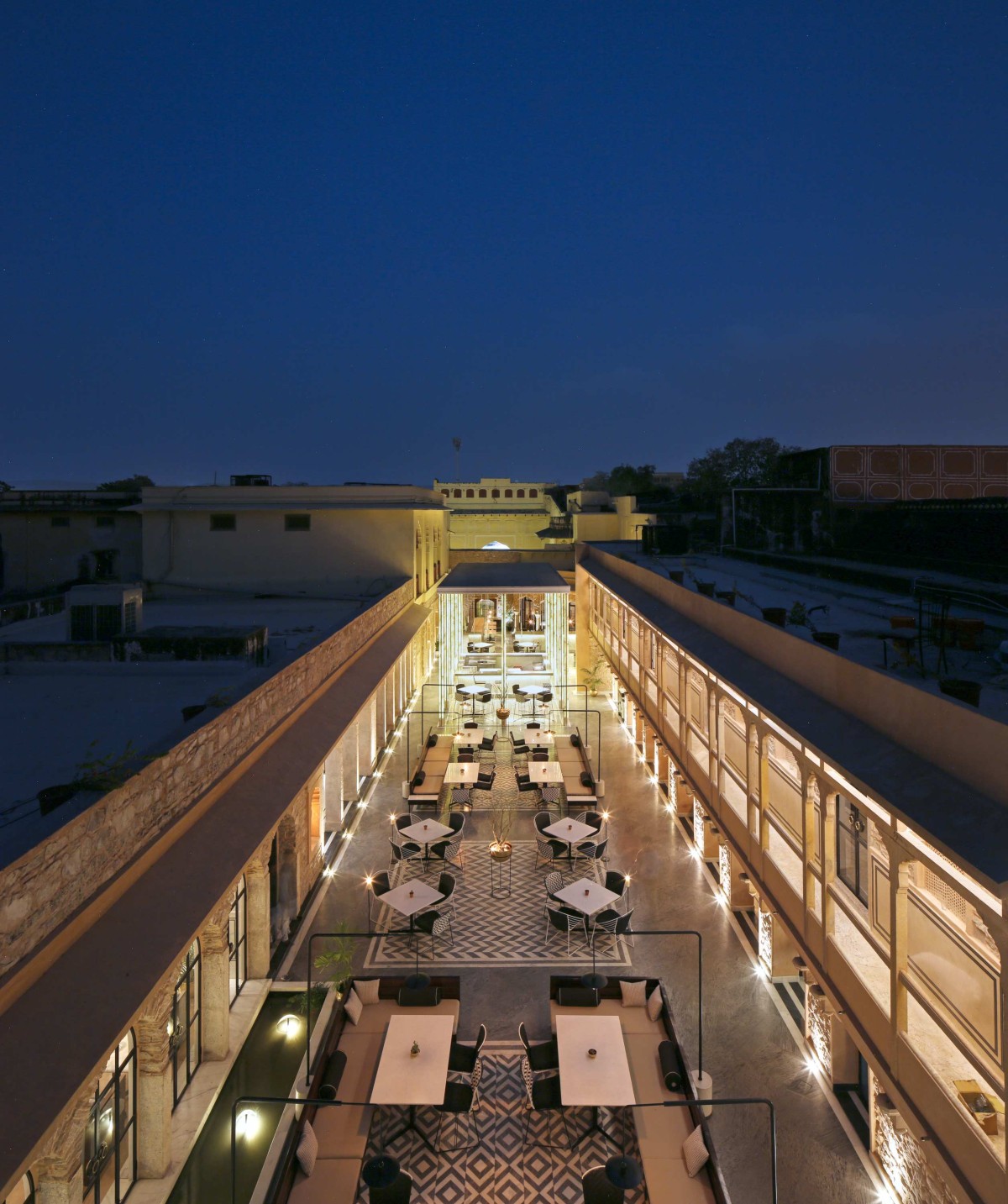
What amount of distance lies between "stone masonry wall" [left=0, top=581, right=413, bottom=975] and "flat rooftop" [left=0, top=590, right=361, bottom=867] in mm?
112

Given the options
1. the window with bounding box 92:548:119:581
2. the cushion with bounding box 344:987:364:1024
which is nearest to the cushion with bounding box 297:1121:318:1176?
the cushion with bounding box 344:987:364:1024

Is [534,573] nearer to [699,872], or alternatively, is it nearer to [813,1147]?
[699,872]

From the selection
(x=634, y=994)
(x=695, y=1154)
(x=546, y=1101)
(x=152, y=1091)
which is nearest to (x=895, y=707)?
(x=695, y=1154)

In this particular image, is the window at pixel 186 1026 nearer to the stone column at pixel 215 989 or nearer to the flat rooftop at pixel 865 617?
the stone column at pixel 215 989

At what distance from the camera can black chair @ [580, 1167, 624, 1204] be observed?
628 centimetres

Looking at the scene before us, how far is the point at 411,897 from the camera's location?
1109 cm

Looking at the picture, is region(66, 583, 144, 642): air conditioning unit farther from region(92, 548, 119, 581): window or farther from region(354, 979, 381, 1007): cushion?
region(92, 548, 119, 581): window

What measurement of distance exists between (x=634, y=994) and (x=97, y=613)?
10230mm

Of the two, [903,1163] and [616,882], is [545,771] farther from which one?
[903,1163]

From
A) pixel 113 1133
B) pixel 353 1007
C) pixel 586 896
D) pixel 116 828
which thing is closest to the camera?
pixel 116 828

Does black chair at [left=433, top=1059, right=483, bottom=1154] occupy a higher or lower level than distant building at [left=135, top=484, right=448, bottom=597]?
lower

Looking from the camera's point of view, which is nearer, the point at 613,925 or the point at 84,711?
the point at 84,711

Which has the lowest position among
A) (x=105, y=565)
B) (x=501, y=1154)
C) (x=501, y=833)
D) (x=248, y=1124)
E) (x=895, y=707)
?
(x=501, y=1154)

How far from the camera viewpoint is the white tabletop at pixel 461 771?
1645 cm
